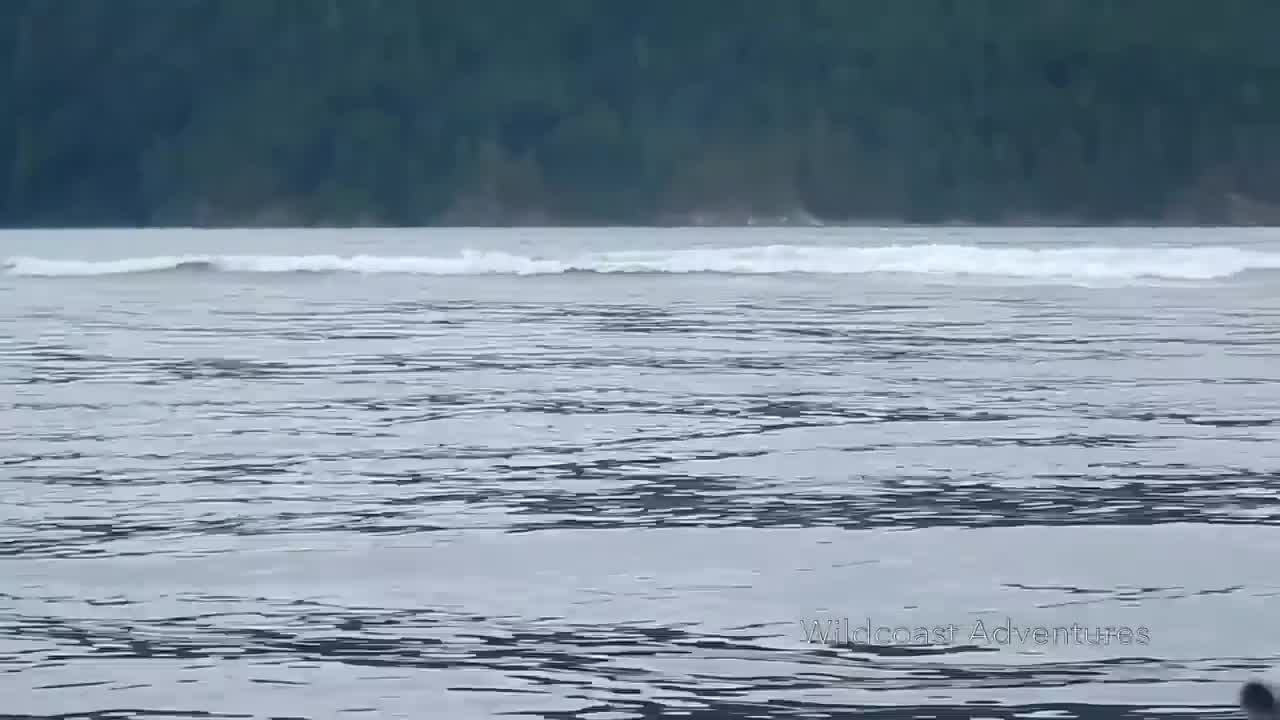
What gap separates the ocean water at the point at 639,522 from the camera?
4.66 m

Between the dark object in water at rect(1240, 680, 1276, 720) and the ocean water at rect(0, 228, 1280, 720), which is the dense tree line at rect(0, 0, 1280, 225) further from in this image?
the dark object in water at rect(1240, 680, 1276, 720)

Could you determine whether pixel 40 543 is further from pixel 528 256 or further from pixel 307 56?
pixel 307 56

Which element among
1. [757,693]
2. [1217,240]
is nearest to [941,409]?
[757,693]

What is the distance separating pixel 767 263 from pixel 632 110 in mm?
28836

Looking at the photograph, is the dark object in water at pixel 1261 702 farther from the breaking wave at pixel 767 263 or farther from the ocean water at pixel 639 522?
the breaking wave at pixel 767 263

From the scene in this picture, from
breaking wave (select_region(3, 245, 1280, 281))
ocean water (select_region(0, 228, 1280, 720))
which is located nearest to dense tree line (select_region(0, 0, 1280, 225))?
breaking wave (select_region(3, 245, 1280, 281))

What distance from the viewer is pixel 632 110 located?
62156 millimetres

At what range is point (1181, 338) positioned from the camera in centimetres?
1555

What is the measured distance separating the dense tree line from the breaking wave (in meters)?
23.1

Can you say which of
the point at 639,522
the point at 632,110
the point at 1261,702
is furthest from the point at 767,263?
the point at 1261,702

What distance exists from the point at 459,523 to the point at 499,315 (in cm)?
1283

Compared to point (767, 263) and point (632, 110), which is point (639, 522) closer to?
point (767, 263)

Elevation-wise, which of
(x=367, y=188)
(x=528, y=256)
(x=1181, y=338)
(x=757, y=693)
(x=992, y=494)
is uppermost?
(x=367, y=188)

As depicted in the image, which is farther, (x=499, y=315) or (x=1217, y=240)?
(x=1217, y=240)
